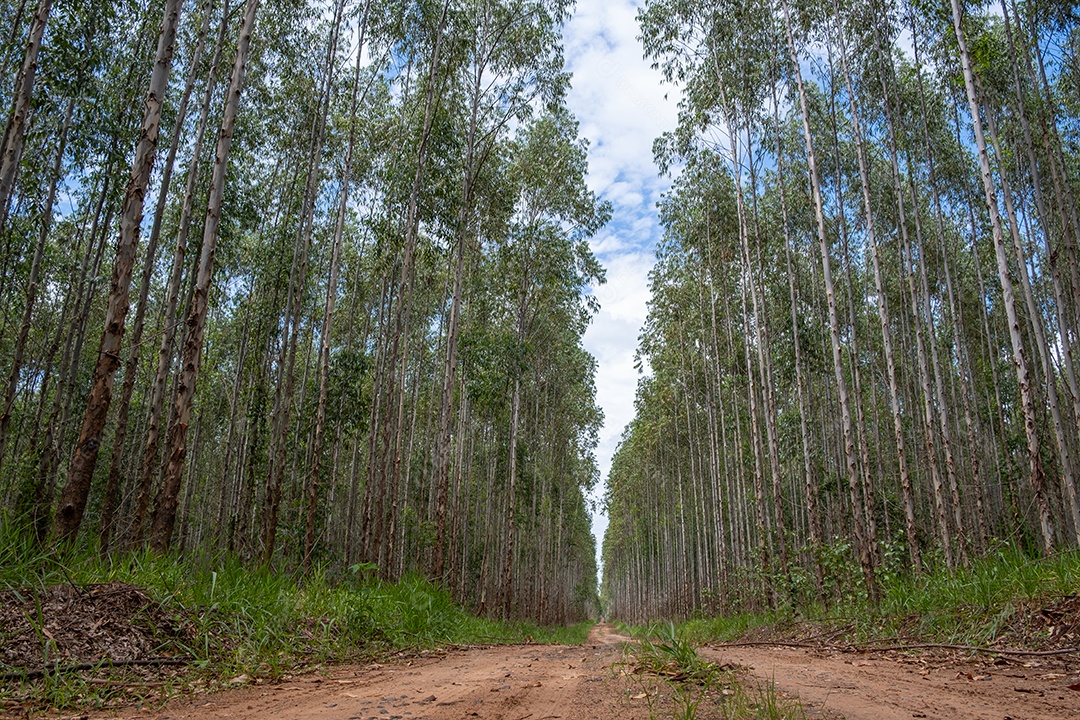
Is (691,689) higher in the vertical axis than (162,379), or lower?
lower

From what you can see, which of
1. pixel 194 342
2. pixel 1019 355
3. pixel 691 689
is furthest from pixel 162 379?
pixel 1019 355

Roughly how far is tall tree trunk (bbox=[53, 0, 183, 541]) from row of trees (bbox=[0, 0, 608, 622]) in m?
0.02

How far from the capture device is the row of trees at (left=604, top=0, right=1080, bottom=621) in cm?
874

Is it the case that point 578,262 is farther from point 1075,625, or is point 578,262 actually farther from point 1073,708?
point 1073,708

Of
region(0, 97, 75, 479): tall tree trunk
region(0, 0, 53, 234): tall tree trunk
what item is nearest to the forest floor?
region(0, 0, 53, 234): tall tree trunk

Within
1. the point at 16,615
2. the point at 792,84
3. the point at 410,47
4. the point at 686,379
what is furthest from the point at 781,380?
the point at 16,615

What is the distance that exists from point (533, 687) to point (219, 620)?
8.49ft

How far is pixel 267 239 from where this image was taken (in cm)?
1400

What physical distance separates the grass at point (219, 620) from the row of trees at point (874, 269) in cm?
675

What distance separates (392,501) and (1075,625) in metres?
9.85

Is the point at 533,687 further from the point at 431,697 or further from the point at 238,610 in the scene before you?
the point at 238,610

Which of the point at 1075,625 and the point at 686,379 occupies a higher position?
the point at 686,379

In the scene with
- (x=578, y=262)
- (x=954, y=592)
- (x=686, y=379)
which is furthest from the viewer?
(x=686, y=379)

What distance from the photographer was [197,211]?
41.4ft
